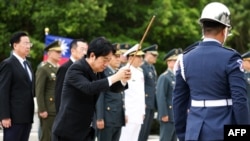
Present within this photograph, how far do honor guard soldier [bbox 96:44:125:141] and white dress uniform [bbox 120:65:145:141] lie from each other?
0.84 m

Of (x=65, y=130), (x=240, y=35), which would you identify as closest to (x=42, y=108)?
(x=65, y=130)

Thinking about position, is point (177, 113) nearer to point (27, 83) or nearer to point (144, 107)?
point (27, 83)

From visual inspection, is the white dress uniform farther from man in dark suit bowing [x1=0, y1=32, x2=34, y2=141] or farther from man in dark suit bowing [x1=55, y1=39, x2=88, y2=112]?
man in dark suit bowing [x1=0, y1=32, x2=34, y2=141]

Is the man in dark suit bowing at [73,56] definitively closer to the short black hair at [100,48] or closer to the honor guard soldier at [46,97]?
the honor guard soldier at [46,97]

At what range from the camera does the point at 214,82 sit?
577cm

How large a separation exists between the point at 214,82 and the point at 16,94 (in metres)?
3.97

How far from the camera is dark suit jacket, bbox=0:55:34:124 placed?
8.95 metres

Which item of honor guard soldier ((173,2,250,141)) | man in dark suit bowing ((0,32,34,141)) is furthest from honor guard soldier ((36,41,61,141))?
honor guard soldier ((173,2,250,141))

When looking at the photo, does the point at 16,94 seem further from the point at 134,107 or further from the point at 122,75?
the point at 134,107

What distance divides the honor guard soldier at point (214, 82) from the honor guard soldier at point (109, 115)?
15.0 feet

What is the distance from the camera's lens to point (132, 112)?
11.8 m

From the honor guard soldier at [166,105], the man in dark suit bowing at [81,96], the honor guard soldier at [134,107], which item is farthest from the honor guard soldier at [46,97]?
the man in dark suit bowing at [81,96]

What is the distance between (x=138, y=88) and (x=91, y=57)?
4.97 m

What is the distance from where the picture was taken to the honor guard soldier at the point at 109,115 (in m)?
10.5
